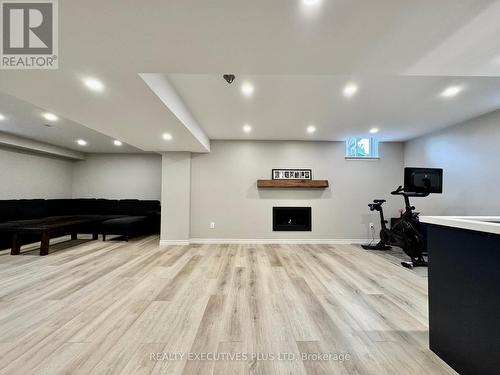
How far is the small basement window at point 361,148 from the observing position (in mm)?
5082

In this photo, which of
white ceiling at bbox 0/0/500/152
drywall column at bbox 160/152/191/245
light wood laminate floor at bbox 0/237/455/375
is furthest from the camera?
drywall column at bbox 160/152/191/245

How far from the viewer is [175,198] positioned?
15.9ft

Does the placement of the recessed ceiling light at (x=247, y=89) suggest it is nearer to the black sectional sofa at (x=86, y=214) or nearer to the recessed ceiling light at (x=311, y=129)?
the recessed ceiling light at (x=311, y=129)

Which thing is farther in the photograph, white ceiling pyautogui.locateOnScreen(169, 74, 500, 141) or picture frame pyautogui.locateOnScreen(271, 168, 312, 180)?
picture frame pyautogui.locateOnScreen(271, 168, 312, 180)

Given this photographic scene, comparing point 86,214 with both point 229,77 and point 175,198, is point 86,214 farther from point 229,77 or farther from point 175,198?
point 229,77

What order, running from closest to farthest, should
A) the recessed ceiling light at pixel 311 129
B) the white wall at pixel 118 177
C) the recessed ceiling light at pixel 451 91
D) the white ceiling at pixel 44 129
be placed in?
1. the recessed ceiling light at pixel 451 91
2. the white ceiling at pixel 44 129
3. the recessed ceiling light at pixel 311 129
4. the white wall at pixel 118 177

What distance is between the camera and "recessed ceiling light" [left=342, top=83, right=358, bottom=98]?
2.49 metres

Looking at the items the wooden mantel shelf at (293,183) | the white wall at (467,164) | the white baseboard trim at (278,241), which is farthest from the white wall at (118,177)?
the white wall at (467,164)

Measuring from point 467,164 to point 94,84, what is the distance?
554 centimetres

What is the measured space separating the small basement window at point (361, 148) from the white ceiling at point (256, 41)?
3301mm

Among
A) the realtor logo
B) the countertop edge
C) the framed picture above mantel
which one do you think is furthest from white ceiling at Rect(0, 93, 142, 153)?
the countertop edge

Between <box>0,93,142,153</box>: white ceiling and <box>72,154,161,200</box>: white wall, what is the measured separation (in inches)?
22.1

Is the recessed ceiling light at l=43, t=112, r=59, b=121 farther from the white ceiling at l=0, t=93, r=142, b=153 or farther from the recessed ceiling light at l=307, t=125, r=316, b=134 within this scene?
the recessed ceiling light at l=307, t=125, r=316, b=134

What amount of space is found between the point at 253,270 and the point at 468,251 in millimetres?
2411
